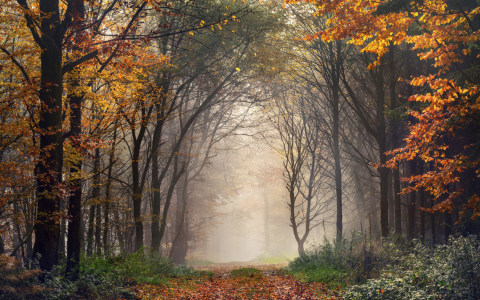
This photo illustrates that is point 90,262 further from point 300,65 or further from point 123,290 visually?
point 300,65

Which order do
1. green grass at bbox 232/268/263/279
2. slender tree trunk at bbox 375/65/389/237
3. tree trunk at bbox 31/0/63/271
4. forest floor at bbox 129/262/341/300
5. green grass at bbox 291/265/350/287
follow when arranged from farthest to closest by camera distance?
slender tree trunk at bbox 375/65/389/237, green grass at bbox 232/268/263/279, green grass at bbox 291/265/350/287, forest floor at bbox 129/262/341/300, tree trunk at bbox 31/0/63/271

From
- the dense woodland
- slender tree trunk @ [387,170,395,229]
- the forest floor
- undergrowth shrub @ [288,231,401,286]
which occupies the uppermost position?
the dense woodland

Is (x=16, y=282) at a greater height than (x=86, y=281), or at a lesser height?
greater

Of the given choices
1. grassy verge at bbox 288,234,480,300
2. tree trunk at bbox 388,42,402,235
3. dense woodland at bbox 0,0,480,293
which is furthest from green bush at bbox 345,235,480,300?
tree trunk at bbox 388,42,402,235

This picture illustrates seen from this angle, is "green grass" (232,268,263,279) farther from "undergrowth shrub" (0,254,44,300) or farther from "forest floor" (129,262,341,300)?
"undergrowth shrub" (0,254,44,300)

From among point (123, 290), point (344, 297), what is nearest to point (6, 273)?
point (123, 290)

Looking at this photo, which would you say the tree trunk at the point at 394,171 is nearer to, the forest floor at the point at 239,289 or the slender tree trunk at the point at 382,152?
the slender tree trunk at the point at 382,152

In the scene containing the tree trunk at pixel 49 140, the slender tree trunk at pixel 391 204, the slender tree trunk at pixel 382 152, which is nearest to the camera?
the tree trunk at pixel 49 140

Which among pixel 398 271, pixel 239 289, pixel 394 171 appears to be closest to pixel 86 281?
pixel 239 289

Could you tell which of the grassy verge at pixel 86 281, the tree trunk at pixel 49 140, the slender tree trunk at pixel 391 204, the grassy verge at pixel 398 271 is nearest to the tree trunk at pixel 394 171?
the grassy verge at pixel 398 271

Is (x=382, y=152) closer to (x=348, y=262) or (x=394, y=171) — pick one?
(x=394, y=171)

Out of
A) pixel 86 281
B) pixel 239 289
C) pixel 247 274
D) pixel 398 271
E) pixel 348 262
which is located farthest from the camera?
pixel 247 274

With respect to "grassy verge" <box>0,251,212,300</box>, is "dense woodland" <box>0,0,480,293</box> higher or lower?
higher

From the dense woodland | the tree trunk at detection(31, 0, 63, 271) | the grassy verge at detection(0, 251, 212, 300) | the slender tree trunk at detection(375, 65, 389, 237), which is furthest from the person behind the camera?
the slender tree trunk at detection(375, 65, 389, 237)
